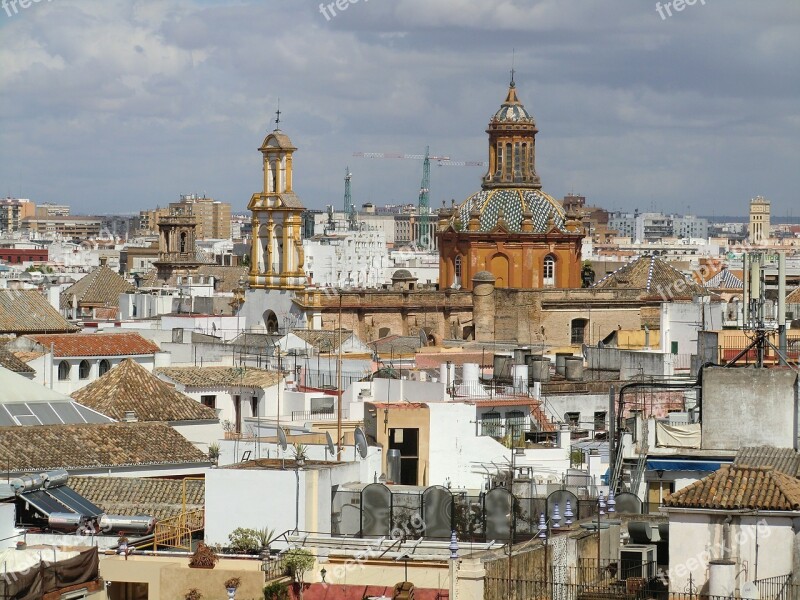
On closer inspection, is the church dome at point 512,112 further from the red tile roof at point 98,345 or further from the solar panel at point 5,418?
the solar panel at point 5,418

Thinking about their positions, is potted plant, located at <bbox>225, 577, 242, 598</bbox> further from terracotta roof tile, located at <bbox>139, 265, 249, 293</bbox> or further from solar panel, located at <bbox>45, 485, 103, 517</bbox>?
terracotta roof tile, located at <bbox>139, 265, 249, 293</bbox>

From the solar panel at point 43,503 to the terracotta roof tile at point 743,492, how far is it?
6.64 metres

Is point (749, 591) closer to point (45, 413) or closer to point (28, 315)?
point (45, 413)

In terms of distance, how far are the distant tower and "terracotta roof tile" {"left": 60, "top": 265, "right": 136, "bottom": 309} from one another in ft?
37.3

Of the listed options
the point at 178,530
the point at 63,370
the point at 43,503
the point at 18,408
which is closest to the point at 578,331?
the point at 63,370

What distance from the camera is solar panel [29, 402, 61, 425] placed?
2766 cm

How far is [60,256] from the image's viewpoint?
6309 inches

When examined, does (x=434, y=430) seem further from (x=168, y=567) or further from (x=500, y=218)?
(x=500, y=218)

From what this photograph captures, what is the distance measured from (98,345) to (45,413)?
14380 mm

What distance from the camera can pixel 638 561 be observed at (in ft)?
58.1

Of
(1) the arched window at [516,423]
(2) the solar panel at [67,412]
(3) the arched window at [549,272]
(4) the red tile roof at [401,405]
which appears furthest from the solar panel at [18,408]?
(3) the arched window at [549,272]

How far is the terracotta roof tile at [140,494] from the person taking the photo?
75.2 ft

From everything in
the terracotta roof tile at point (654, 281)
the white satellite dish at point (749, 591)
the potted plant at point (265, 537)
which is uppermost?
the terracotta roof tile at point (654, 281)

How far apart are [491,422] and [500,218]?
33.4 meters
